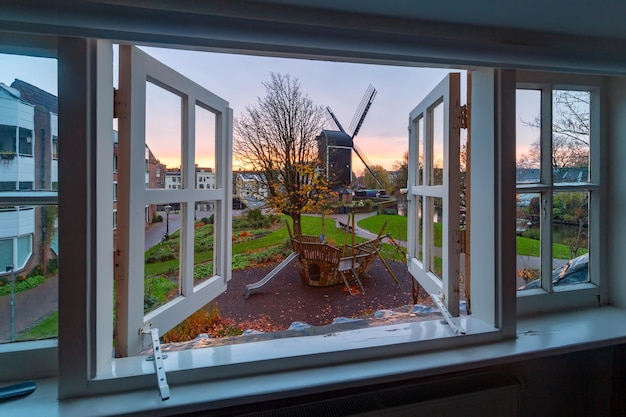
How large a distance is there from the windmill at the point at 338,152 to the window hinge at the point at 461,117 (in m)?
1.00

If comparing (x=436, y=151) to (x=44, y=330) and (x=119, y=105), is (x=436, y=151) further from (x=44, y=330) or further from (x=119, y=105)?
(x=44, y=330)

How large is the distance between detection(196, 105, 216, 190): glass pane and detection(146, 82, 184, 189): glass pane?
0.44 ft

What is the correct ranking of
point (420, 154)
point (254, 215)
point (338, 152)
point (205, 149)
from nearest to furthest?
point (205, 149) < point (420, 154) < point (254, 215) < point (338, 152)

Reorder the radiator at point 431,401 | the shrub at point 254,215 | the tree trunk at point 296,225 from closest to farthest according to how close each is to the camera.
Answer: the radiator at point 431,401 → the shrub at point 254,215 → the tree trunk at point 296,225

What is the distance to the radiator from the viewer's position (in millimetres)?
707

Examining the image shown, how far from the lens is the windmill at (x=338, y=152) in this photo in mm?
1976

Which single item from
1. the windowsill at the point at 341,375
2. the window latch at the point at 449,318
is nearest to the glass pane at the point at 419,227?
the window latch at the point at 449,318

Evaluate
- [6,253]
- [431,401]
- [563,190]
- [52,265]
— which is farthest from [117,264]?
[563,190]

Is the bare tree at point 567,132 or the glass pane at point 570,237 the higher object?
the bare tree at point 567,132

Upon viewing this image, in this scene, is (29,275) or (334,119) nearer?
(29,275)

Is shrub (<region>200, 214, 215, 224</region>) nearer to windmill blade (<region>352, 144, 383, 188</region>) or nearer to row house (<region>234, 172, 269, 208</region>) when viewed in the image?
row house (<region>234, 172, 269, 208</region>)

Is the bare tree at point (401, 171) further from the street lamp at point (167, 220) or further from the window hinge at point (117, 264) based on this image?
the window hinge at point (117, 264)

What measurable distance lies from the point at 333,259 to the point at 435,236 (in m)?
0.96

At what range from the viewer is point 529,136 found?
3.35 ft
